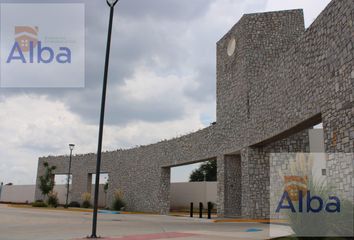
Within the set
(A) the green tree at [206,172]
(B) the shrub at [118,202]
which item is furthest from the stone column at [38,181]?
(A) the green tree at [206,172]

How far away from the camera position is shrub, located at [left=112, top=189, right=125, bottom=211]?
31359 millimetres

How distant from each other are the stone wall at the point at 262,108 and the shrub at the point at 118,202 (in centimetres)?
76

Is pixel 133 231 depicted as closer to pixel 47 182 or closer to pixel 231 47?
pixel 231 47

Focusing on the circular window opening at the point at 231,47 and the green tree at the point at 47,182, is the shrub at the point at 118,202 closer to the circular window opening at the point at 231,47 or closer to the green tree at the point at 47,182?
the green tree at the point at 47,182

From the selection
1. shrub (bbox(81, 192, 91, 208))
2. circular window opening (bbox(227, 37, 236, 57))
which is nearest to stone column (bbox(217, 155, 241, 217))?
circular window opening (bbox(227, 37, 236, 57))

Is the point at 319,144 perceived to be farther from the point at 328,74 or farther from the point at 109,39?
the point at 109,39

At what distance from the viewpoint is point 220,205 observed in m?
21.6

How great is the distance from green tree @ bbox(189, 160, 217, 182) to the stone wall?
858 inches

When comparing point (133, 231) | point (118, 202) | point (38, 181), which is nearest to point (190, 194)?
point (118, 202)

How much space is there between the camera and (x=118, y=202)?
3142cm

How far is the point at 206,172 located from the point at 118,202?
23.5 meters

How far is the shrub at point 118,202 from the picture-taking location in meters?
31.4

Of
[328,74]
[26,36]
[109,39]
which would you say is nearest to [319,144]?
[328,74]

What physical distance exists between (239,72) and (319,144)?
606cm
